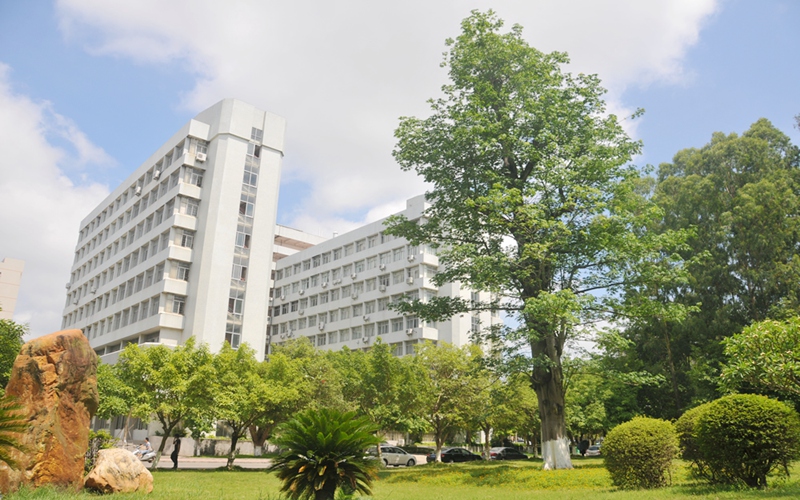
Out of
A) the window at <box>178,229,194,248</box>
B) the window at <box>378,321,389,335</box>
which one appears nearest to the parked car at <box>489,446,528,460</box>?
the window at <box>378,321,389,335</box>

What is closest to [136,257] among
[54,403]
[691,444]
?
[54,403]

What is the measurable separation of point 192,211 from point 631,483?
43.1 metres

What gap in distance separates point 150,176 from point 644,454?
52.9m

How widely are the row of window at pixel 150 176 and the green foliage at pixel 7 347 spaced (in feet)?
81.4

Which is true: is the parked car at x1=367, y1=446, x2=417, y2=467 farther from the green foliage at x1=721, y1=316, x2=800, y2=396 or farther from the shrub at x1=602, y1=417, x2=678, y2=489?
the green foliage at x1=721, y1=316, x2=800, y2=396

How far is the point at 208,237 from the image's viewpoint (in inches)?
1812

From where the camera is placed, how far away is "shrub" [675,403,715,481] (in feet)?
42.4

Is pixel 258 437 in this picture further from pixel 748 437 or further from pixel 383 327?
pixel 748 437

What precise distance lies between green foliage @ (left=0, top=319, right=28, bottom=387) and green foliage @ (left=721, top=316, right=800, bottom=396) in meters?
26.2

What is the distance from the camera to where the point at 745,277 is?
3114 centimetres

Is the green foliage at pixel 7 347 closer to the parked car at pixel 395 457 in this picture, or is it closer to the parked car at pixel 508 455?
the parked car at pixel 395 457

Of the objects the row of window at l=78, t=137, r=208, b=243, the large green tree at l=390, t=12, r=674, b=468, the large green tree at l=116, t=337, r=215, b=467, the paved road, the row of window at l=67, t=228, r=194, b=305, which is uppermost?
the row of window at l=78, t=137, r=208, b=243

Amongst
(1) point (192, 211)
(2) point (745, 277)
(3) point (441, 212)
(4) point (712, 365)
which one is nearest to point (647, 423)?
(3) point (441, 212)

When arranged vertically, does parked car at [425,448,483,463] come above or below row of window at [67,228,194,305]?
below
